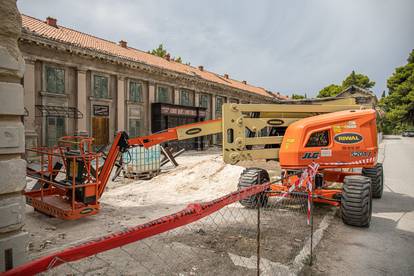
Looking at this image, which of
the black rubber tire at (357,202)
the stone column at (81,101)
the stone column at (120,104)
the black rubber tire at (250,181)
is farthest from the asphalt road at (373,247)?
the stone column at (120,104)

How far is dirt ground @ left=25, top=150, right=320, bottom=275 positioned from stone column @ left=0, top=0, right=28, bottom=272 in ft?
2.79

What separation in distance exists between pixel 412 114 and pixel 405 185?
46.4 metres

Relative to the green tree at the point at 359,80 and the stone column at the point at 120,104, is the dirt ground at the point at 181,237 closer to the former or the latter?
the stone column at the point at 120,104

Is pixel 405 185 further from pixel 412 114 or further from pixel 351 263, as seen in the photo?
pixel 412 114

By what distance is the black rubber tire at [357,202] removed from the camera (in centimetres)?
549

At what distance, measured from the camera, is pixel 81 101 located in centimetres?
1917

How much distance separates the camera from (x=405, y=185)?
10500mm

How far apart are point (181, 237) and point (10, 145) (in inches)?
128

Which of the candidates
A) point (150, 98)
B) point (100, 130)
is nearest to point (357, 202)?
point (100, 130)

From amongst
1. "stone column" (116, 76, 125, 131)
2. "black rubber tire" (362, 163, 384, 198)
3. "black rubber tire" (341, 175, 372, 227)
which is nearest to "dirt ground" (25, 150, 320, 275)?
"black rubber tire" (341, 175, 372, 227)

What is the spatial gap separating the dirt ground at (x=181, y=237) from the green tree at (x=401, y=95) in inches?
1935

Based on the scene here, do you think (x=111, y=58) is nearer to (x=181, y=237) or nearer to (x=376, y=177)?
(x=181, y=237)

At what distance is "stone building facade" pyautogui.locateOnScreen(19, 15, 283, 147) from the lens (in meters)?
17.0

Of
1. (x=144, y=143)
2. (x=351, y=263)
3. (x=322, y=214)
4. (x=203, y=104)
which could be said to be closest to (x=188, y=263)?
(x=351, y=263)
